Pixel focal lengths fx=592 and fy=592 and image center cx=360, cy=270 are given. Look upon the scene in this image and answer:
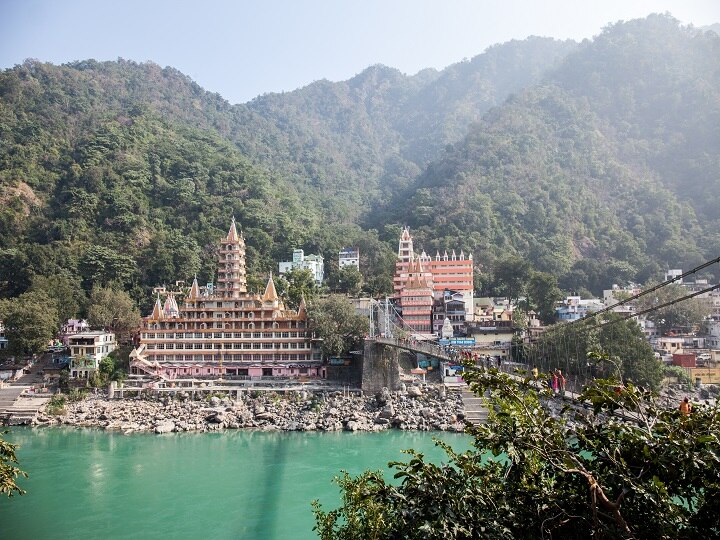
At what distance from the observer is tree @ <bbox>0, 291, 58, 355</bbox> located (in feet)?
82.5

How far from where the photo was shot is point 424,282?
107 feet

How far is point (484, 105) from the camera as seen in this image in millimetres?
105125

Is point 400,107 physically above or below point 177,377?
above

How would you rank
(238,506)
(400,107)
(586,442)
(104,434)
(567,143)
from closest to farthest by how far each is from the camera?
(586,442) < (238,506) < (104,434) < (567,143) < (400,107)

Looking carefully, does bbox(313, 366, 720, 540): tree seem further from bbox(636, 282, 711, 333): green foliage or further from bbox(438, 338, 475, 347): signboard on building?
bbox(636, 282, 711, 333): green foliage

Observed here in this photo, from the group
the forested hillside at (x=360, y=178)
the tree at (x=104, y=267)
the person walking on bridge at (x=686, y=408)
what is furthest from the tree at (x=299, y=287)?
the person walking on bridge at (x=686, y=408)

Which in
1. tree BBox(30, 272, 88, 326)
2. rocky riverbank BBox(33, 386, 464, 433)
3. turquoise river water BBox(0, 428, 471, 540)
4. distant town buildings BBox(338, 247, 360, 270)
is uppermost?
distant town buildings BBox(338, 247, 360, 270)

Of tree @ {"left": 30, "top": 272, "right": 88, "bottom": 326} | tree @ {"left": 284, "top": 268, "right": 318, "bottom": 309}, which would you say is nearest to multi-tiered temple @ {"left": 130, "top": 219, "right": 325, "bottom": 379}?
tree @ {"left": 284, "top": 268, "right": 318, "bottom": 309}

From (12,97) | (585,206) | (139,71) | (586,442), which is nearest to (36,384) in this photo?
(586,442)

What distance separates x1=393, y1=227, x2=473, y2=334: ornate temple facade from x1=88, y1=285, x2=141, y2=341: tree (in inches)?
544

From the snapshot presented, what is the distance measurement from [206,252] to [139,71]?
174 ft

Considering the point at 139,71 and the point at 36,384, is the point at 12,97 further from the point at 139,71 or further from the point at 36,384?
the point at 36,384

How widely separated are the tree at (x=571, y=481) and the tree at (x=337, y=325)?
19910 millimetres

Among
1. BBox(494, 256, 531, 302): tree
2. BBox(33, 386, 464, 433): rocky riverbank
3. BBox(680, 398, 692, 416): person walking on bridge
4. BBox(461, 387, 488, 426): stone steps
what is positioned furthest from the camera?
BBox(494, 256, 531, 302): tree
